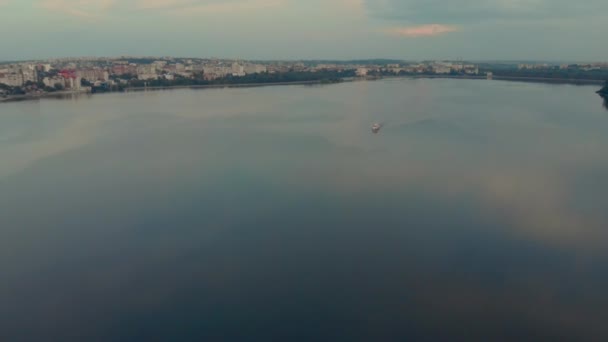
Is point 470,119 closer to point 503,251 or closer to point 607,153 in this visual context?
point 607,153

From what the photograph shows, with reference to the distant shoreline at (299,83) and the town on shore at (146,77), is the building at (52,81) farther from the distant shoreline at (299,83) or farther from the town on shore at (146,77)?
the distant shoreline at (299,83)

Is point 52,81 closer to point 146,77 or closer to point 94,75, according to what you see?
point 94,75

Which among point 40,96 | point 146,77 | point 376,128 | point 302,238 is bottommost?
point 302,238

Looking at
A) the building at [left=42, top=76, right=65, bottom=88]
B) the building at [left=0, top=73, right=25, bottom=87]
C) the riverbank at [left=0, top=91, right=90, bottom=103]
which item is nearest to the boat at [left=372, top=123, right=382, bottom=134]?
the riverbank at [left=0, top=91, right=90, bottom=103]

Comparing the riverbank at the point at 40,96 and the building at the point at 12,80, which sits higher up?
the building at the point at 12,80

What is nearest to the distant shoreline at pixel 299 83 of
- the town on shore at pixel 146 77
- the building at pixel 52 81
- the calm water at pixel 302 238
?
the town on shore at pixel 146 77

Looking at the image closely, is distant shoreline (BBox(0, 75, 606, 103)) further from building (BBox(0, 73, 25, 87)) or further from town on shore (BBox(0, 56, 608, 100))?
building (BBox(0, 73, 25, 87))

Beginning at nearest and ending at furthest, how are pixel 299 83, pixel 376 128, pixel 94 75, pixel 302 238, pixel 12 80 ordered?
1. pixel 302 238
2. pixel 376 128
3. pixel 12 80
4. pixel 94 75
5. pixel 299 83

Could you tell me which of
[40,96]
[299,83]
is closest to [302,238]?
[40,96]
